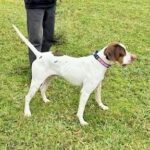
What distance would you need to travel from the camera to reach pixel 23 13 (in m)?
9.70

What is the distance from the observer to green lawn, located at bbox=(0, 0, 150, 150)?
4727 mm

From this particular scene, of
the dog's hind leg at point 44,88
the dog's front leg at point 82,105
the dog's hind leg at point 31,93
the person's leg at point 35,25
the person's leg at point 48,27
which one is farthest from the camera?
the person's leg at point 48,27

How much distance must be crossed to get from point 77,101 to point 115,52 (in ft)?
3.97

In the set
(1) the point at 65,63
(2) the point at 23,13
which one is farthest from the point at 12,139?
(2) the point at 23,13

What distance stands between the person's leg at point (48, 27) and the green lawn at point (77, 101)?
0.54 metres

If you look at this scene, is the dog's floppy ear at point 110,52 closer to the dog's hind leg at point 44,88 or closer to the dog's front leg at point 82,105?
the dog's front leg at point 82,105

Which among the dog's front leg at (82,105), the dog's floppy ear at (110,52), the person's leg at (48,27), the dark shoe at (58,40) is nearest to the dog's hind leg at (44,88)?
the dog's front leg at (82,105)

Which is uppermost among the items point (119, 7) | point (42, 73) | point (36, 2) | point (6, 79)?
point (36, 2)

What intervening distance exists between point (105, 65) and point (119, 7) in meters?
6.13

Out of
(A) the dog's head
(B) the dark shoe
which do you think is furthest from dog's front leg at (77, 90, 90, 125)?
(B) the dark shoe

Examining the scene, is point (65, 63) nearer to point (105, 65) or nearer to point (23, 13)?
point (105, 65)

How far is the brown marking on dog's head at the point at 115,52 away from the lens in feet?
15.2

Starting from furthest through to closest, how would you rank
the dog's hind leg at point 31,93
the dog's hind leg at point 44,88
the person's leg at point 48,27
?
the person's leg at point 48,27 → the dog's hind leg at point 44,88 → the dog's hind leg at point 31,93

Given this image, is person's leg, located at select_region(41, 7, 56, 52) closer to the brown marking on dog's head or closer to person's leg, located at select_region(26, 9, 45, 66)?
person's leg, located at select_region(26, 9, 45, 66)
